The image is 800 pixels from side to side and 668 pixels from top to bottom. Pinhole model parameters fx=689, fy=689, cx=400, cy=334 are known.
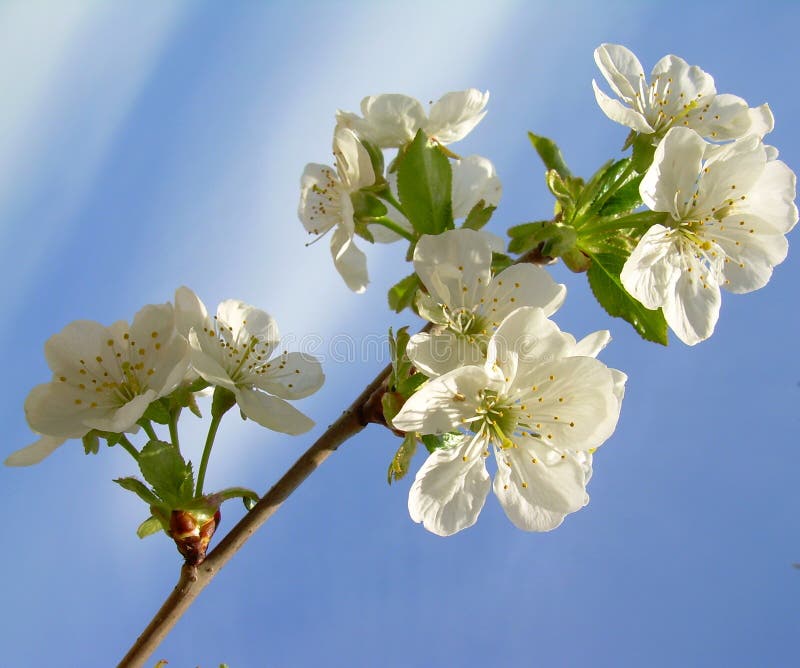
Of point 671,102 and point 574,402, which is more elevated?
point 671,102

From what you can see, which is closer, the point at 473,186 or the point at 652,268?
the point at 652,268

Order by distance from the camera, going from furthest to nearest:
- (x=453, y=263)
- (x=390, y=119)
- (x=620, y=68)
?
1. (x=620, y=68)
2. (x=390, y=119)
3. (x=453, y=263)

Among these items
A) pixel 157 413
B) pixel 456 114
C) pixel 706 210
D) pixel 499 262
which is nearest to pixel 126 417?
pixel 157 413

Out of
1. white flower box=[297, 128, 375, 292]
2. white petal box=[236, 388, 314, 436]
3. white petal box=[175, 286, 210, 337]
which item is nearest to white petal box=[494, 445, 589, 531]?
white petal box=[236, 388, 314, 436]

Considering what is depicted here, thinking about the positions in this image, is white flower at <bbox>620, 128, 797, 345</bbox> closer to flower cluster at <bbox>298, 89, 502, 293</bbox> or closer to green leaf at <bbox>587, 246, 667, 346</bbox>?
green leaf at <bbox>587, 246, 667, 346</bbox>

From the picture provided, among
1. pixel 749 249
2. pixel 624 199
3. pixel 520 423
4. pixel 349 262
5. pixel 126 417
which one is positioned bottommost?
pixel 749 249

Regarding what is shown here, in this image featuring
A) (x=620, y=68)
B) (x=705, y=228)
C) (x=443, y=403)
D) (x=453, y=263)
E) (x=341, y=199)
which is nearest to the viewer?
(x=443, y=403)

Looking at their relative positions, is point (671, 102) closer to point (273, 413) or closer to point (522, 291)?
point (522, 291)

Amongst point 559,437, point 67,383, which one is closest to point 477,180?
point 559,437
